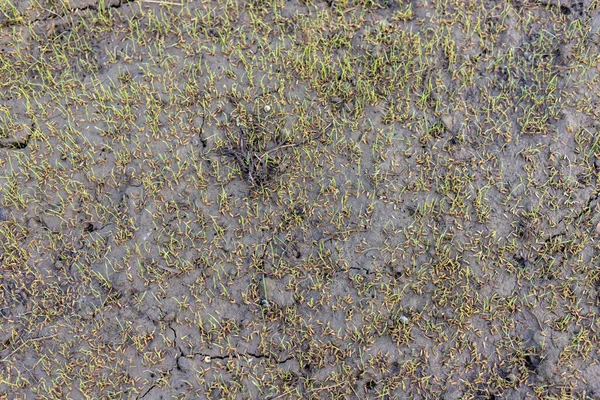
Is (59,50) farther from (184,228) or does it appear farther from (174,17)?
(184,228)

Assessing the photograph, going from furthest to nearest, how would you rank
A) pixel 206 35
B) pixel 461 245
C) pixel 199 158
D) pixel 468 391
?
pixel 206 35
pixel 199 158
pixel 461 245
pixel 468 391

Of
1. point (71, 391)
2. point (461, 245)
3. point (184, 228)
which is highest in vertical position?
point (461, 245)

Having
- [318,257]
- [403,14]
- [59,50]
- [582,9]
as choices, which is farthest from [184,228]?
[582,9]

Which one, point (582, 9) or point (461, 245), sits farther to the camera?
point (582, 9)

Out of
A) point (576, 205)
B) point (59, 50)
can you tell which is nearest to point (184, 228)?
point (59, 50)

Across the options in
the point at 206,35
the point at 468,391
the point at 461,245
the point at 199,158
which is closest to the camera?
the point at 468,391

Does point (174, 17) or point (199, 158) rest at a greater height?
point (174, 17)

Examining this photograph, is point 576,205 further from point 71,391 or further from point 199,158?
point 71,391
